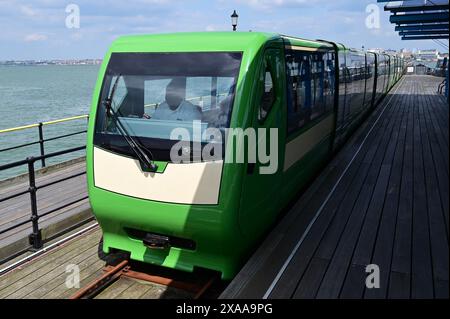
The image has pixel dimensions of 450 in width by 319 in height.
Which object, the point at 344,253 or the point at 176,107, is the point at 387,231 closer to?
the point at 344,253

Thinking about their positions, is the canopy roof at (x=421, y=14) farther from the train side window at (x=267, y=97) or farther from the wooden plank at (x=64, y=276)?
the wooden plank at (x=64, y=276)

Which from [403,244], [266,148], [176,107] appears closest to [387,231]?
[403,244]

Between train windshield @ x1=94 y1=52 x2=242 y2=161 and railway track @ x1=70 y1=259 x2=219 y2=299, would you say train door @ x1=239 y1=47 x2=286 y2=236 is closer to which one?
train windshield @ x1=94 y1=52 x2=242 y2=161

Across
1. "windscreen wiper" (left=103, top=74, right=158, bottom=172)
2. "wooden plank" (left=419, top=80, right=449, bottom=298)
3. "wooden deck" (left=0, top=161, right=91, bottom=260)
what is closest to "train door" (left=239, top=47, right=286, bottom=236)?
"windscreen wiper" (left=103, top=74, right=158, bottom=172)

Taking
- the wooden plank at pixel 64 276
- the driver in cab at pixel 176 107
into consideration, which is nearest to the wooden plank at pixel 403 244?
the driver in cab at pixel 176 107

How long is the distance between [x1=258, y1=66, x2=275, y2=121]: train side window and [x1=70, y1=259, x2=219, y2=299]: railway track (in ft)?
6.56

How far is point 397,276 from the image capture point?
4.24m

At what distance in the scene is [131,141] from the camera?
470 centimetres

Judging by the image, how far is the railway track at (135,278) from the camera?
4.54 metres

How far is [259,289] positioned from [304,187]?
3.84 metres

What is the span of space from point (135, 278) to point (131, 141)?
5.43 ft

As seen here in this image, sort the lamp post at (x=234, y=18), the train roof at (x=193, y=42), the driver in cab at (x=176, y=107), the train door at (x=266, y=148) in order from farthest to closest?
the lamp post at (x=234, y=18) < the driver in cab at (x=176, y=107) < the train roof at (x=193, y=42) < the train door at (x=266, y=148)

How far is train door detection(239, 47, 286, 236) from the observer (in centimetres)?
452

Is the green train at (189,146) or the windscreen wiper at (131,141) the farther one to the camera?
the windscreen wiper at (131,141)
